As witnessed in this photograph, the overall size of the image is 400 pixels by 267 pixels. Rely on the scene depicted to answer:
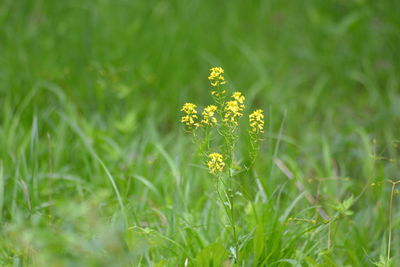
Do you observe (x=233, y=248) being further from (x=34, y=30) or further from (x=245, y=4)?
→ (x=245, y=4)

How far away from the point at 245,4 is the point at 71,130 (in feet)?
6.62

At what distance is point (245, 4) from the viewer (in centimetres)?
425

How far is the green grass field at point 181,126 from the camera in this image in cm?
196

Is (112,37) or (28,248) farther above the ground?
(112,37)

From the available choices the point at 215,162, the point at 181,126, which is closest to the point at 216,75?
the point at 215,162

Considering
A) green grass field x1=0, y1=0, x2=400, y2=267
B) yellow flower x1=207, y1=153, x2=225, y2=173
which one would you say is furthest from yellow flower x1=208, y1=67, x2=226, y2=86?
green grass field x1=0, y1=0, x2=400, y2=267

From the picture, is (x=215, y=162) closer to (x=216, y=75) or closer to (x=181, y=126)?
(x=216, y=75)

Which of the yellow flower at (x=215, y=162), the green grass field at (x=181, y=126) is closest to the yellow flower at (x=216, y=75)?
the yellow flower at (x=215, y=162)

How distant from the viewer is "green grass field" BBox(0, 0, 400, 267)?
1957 mm

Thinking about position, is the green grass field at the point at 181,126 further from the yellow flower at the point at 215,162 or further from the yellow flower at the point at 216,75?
the yellow flower at the point at 216,75

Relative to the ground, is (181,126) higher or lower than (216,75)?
lower

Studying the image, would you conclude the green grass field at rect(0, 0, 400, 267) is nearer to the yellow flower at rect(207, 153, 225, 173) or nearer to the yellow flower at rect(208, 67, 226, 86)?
the yellow flower at rect(207, 153, 225, 173)

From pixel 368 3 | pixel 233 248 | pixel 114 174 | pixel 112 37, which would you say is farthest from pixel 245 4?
pixel 233 248

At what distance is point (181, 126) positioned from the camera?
6.59 ft
